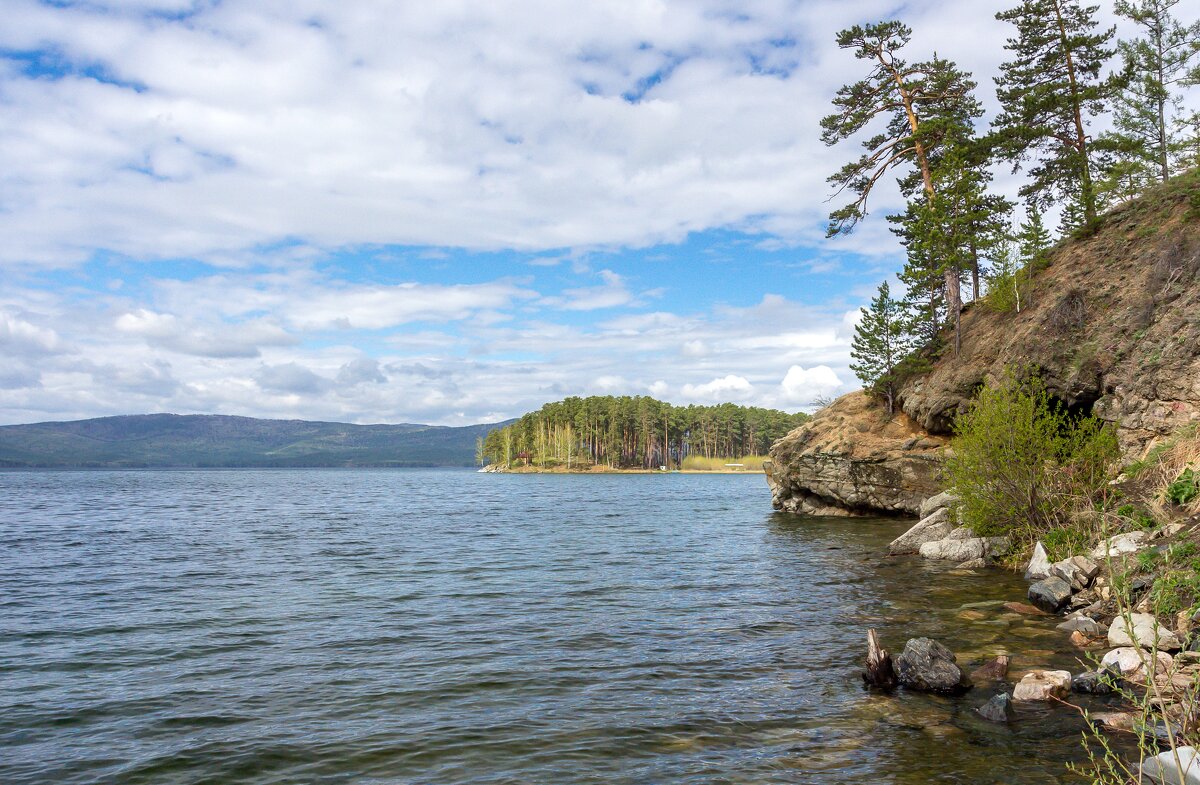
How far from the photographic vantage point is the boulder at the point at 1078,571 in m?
17.8

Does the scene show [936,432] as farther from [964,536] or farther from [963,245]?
[964,536]

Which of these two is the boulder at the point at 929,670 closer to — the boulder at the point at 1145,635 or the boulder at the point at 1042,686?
the boulder at the point at 1042,686

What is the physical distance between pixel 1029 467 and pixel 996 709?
14.0 metres

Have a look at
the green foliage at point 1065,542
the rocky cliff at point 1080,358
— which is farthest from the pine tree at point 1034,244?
the green foliage at point 1065,542

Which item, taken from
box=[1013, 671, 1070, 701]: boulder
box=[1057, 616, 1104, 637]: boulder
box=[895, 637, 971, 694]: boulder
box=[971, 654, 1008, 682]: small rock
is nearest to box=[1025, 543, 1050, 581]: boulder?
box=[1057, 616, 1104, 637]: boulder

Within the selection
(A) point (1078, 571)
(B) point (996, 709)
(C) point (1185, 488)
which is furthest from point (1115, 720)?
(C) point (1185, 488)

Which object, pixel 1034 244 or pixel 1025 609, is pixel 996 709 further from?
pixel 1034 244

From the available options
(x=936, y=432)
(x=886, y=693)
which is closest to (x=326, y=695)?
(x=886, y=693)

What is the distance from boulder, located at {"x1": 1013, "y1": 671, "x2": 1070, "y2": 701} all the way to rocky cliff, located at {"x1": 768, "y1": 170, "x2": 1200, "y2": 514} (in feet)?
45.5

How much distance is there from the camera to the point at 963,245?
1699 inches

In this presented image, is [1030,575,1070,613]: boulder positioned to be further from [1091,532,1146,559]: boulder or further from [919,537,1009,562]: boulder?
[919,537,1009,562]: boulder

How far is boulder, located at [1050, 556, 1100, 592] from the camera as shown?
700 inches

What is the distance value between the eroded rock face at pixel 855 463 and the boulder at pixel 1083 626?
23.4m

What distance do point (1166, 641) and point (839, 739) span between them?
6.16 meters
